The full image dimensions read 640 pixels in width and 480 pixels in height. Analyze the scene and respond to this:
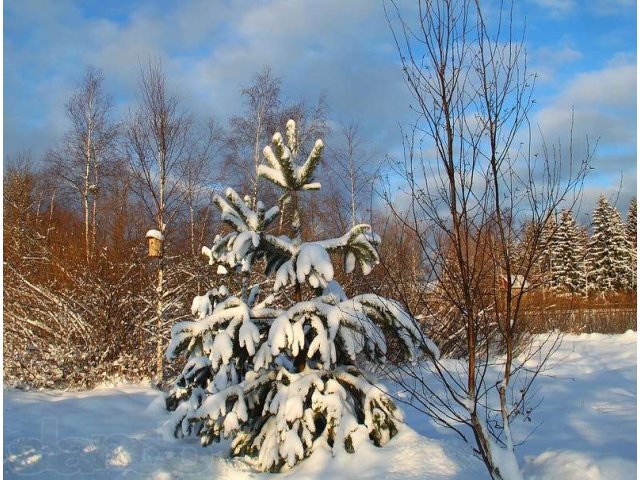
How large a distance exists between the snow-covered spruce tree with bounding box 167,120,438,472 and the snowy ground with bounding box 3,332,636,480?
225mm

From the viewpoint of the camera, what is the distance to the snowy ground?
367 centimetres

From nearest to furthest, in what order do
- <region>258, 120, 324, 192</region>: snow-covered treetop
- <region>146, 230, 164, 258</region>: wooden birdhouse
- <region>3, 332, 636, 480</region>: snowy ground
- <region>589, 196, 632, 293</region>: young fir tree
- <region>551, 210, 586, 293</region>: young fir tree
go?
<region>551, 210, 586, 293</region>: young fir tree, <region>3, 332, 636, 480</region>: snowy ground, <region>258, 120, 324, 192</region>: snow-covered treetop, <region>146, 230, 164, 258</region>: wooden birdhouse, <region>589, 196, 632, 293</region>: young fir tree

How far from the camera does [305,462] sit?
412cm

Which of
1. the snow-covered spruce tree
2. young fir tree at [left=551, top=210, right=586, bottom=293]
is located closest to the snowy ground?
the snow-covered spruce tree

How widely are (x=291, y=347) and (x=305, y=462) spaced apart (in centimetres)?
90

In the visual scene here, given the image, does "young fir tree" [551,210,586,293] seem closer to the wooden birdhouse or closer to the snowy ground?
the snowy ground

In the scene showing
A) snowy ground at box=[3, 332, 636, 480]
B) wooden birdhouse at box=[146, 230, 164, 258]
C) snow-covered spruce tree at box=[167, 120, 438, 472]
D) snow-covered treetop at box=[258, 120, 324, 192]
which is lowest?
snowy ground at box=[3, 332, 636, 480]

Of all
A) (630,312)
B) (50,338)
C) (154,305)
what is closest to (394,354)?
(154,305)

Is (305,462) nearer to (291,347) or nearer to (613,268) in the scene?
(291,347)

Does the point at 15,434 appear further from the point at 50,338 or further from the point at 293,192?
the point at 50,338

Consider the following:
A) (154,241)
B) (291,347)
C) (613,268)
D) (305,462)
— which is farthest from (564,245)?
(613,268)

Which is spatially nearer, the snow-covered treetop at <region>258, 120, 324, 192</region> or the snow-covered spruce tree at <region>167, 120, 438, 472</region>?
the snow-covered spruce tree at <region>167, 120, 438, 472</region>

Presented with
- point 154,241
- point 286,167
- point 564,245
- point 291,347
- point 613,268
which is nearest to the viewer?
point 564,245

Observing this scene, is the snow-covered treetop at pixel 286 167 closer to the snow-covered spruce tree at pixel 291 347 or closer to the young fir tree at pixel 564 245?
the snow-covered spruce tree at pixel 291 347
